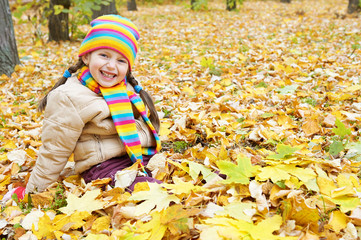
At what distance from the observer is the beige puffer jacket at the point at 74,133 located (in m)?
1.86

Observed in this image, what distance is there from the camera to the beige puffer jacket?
1.86m

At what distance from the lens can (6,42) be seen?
431 cm

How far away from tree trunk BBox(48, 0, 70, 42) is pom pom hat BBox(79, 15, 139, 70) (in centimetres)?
523

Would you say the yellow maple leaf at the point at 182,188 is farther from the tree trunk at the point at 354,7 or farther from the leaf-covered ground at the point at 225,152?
the tree trunk at the point at 354,7

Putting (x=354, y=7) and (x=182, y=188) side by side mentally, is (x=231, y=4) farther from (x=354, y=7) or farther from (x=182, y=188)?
(x=182, y=188)

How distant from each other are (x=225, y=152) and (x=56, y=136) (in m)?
1.14

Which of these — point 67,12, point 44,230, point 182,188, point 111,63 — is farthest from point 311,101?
point 67,12

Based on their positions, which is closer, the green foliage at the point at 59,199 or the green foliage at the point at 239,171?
the green foliage at the point at 239,171

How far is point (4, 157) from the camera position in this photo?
2488mm

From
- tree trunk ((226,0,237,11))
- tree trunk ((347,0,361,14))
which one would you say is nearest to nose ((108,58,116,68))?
tree trunk ((226,0,237,11))

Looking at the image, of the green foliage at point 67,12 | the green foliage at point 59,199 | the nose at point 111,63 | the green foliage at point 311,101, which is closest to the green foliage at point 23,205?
the green foliage at point 59,199

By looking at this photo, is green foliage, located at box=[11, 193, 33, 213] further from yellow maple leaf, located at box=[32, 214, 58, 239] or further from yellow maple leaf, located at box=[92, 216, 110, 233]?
yellow maple leaf, located at box=[92, 216, 110, 233]

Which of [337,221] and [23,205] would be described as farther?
[23,205]

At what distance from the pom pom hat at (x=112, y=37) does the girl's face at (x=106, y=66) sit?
0.14 ft
